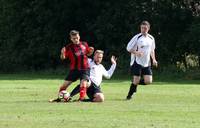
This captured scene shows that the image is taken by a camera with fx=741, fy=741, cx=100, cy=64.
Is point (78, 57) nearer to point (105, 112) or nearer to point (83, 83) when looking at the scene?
point (83, 83)

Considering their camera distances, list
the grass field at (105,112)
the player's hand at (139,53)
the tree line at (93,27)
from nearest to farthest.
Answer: the grass field at (105,112), the player's hand at (139,53), the tree line at (93,27)

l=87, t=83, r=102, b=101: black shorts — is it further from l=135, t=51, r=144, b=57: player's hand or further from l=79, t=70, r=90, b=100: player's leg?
l=135, t=51, r=144, b=57: player's hand

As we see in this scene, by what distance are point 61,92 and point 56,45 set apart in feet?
80.9

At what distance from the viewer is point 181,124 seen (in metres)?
12.3

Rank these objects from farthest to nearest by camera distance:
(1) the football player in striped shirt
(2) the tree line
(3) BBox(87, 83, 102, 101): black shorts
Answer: (2) the tree line → (3) BBox(87, 83, 102, 101): black shorts → (1) the football player in striped shirt

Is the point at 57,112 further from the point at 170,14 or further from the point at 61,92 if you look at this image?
the point at 170,14

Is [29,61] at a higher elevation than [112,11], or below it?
below

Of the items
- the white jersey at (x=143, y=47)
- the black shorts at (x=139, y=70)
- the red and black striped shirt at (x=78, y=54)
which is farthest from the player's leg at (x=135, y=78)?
the red and black striped shirt at (x=78, y=54)

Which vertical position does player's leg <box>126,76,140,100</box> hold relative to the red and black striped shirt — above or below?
below

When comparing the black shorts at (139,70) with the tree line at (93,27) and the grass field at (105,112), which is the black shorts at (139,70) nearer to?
the grass field at (105,112)

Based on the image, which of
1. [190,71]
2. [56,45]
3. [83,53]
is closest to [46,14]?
[56,45]

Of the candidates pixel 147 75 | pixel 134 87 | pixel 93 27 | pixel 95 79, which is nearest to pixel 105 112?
pixel 95 79

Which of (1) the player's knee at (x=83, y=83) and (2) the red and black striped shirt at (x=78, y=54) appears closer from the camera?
(1) the player's knee at (x=83, y=83)

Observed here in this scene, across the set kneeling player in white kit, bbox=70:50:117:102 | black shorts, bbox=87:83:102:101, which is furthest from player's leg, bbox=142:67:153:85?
black shorts, bbox=87:83:102:101
